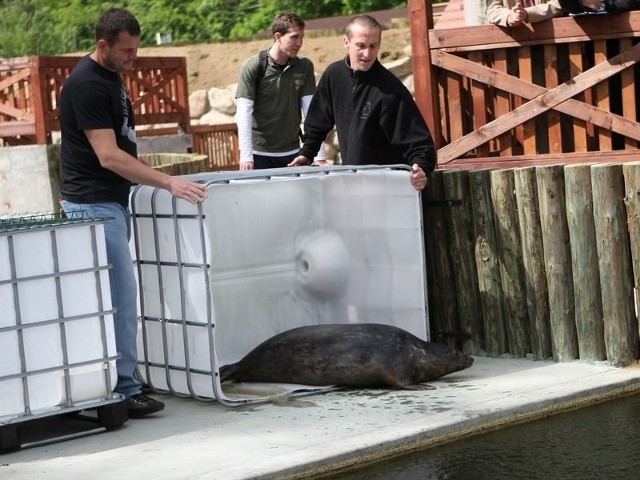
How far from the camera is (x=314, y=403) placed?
24.4ft

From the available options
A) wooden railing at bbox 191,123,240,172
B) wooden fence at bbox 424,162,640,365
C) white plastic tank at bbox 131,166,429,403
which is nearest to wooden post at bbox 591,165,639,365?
wooden fence at bbox 424,162,640,365

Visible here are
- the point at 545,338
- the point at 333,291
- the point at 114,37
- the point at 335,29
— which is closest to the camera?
the point at 114,37

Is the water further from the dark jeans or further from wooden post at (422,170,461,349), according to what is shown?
the dark jeans

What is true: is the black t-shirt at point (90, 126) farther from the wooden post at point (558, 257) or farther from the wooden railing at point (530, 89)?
the wooden railing at point (530, 89)

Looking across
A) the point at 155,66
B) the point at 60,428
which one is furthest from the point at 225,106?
the point at 60,428

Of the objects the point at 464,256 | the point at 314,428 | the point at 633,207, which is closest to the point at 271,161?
the point at 464,256

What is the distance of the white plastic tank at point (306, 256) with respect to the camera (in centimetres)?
841

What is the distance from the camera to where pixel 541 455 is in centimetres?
627

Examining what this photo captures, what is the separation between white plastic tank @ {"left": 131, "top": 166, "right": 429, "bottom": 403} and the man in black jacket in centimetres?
16

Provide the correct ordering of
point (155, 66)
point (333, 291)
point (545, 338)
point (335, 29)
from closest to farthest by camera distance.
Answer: point (545, 338)
point (333, 291)
point (155, 66)
point (335, 29)

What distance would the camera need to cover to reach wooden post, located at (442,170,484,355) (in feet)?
28.3

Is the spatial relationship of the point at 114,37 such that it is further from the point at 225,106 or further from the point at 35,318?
the point at 225,106

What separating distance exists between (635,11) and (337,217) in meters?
2.33

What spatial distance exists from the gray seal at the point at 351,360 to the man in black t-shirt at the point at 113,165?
3.10ft
